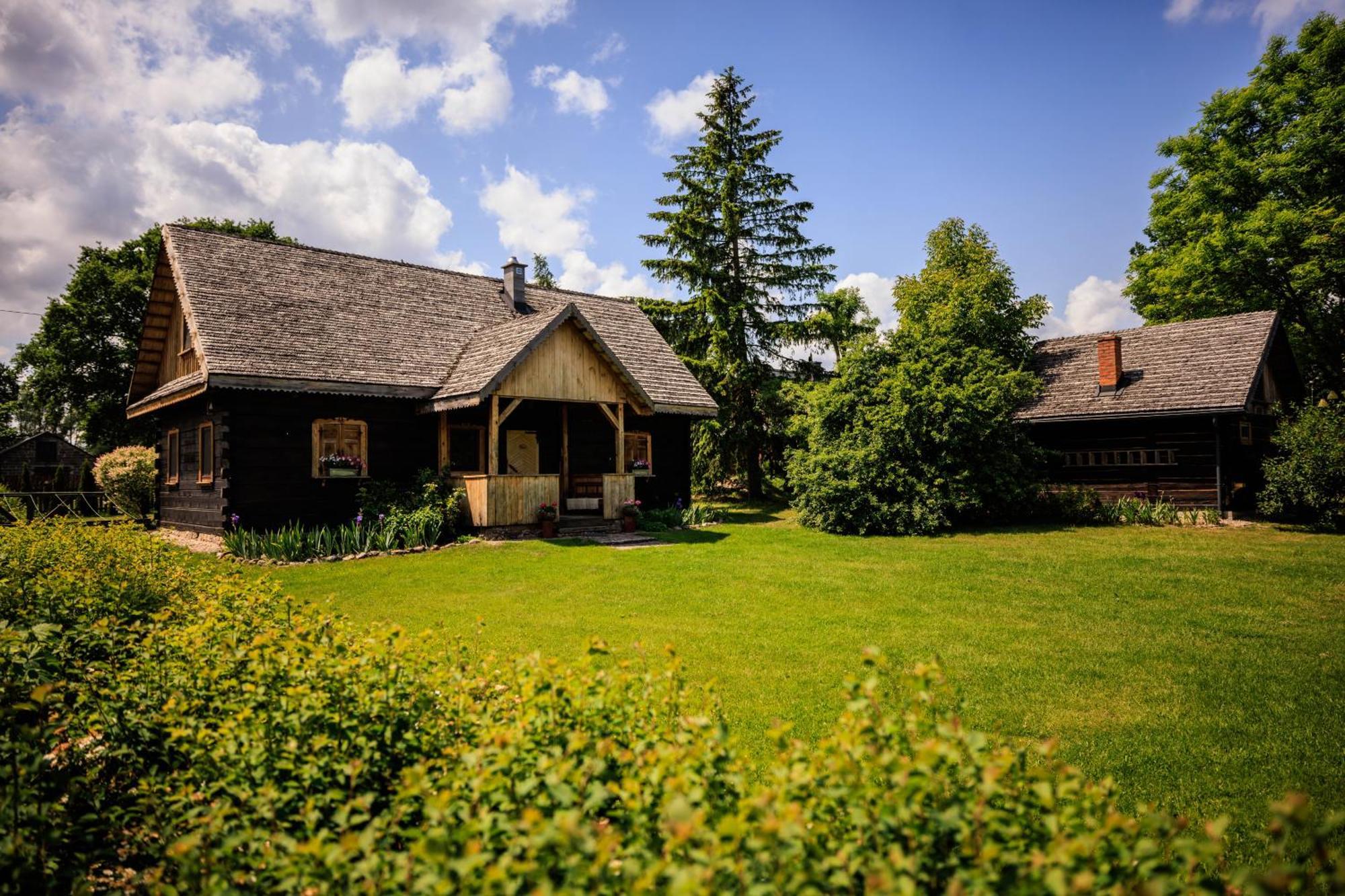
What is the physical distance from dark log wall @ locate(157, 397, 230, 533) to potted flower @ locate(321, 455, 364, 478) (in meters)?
1.96

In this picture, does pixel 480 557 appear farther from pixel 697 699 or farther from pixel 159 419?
pixel 159 419

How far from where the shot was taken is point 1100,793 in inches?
88.1

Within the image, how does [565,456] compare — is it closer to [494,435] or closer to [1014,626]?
[494,435]

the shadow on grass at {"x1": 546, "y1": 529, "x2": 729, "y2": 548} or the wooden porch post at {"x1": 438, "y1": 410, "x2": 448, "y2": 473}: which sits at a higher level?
the wooden porch post at {"x1": 438, "y1": 410, "x2": 448, "y2": 473}

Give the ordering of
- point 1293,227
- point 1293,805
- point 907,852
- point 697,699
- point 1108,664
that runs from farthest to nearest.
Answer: point 1293,227 < point 1108,664 < point 697,699 < point 907,852 < point 1293,805

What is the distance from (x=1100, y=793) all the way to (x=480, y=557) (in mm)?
12438

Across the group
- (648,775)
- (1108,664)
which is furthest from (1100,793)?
(1108,664)

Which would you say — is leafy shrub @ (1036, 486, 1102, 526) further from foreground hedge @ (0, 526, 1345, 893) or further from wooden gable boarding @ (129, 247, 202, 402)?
wooden gable boarding @ (129, 247, 202, 402)

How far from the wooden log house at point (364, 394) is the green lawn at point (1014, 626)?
3.61m

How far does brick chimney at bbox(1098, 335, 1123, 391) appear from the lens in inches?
858

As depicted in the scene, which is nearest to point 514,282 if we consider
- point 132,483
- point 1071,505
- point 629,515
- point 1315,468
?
point 629,515

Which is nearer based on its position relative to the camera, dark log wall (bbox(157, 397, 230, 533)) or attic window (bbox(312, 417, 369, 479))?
dark log wall (bbox(157, 397, 230, 533))

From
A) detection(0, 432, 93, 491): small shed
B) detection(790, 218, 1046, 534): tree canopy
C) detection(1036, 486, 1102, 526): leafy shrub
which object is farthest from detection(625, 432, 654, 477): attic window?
detection(0, 432, 93, 491): small shed

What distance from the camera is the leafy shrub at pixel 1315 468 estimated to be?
1611cm
